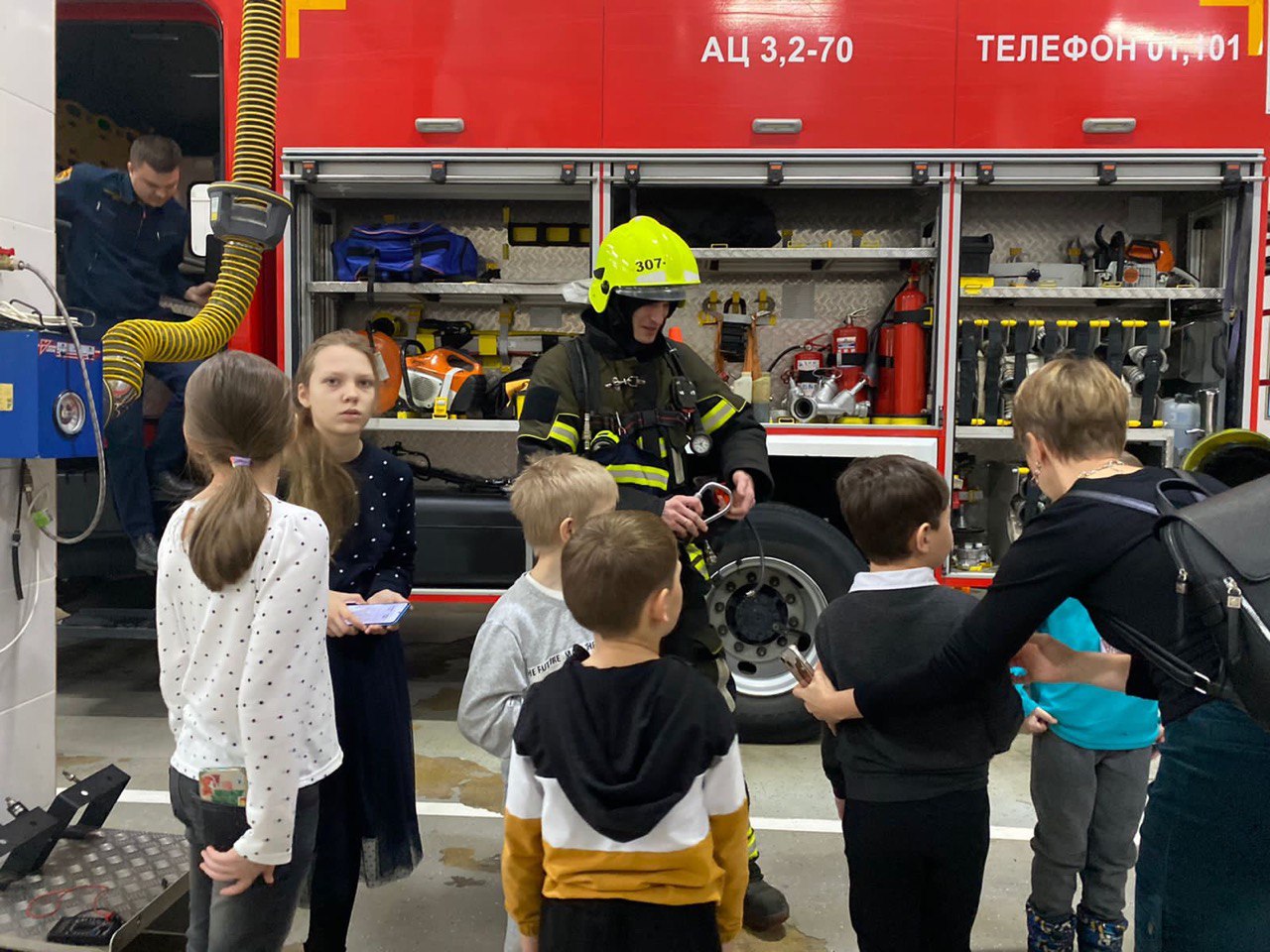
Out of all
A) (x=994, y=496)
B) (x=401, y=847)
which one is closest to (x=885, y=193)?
(x=994, y=496)

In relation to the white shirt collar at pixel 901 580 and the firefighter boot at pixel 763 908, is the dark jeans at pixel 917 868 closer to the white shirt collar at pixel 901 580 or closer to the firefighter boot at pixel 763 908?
the white shirt collar at pixel 901 580

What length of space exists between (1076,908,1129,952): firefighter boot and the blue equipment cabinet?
9.84ft

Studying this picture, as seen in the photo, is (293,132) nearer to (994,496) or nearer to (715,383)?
(715,383)

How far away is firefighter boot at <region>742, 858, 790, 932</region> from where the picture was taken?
271 cm

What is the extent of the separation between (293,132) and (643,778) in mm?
3739

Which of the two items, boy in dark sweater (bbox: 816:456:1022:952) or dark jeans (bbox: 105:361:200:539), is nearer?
boy in dark sweater (bbox: 816:456:1022:952)

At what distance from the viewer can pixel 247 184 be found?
369cm

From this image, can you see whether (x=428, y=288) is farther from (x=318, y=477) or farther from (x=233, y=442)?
(x=233, y=442)

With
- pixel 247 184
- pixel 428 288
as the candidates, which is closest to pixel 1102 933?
pixel 428 288

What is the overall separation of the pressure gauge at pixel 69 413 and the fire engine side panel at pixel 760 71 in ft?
7.67

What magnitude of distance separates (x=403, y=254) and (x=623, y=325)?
205 cm

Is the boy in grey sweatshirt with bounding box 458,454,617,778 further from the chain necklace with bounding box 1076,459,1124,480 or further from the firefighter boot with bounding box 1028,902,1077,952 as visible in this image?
the firefighter boot with bounding box 1028,902,1077,952

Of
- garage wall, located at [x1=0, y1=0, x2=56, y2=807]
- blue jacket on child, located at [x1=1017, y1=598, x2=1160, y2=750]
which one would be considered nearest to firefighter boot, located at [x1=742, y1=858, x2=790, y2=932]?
blue jacket on child, located at [x1=1017, y1=598, x2=1160, y2=750]

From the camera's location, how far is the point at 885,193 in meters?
5.03
